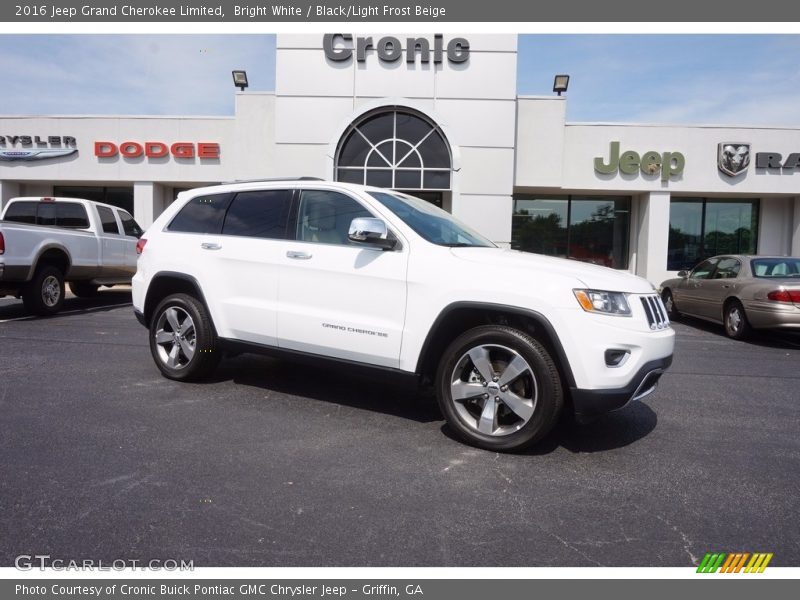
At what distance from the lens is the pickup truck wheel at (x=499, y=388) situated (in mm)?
3666

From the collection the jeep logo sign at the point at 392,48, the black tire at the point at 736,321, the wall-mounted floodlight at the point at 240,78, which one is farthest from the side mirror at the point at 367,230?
the wall-mounted floodlight at the point at 240,78

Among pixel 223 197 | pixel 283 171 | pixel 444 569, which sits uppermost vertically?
pixel 283 171

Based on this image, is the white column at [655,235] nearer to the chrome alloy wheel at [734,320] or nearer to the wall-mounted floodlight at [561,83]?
the wall-mounted floodlight at [561,83]

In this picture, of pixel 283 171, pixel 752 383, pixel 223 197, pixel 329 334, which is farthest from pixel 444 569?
pixel 283 171

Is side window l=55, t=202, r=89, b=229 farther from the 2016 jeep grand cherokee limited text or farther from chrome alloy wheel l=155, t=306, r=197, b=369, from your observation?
chrome alloy wheel l=155, t=306, r=197, b=369

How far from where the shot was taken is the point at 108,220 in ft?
37.3

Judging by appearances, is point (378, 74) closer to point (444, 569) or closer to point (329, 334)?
point (329, 334)

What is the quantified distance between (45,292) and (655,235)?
16.9 m

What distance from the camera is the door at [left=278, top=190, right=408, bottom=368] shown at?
416cm

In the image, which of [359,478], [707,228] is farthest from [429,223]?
[707,228]

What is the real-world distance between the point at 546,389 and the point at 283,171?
570 inches

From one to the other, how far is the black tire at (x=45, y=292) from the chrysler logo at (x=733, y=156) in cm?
1854

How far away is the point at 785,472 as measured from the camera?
363cm

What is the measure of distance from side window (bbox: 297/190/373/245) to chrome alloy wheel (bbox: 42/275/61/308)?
718 cm
